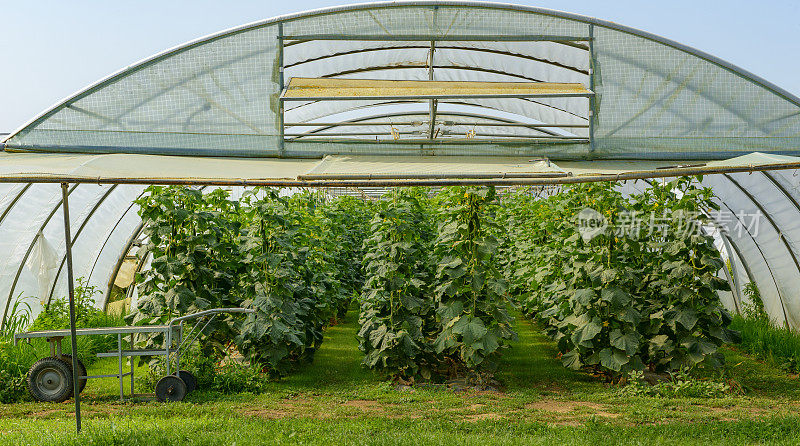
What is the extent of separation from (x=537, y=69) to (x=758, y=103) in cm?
467

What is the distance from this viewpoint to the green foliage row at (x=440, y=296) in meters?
7.69

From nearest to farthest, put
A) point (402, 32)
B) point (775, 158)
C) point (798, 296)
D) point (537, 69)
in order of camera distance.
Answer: point (775, 158), point (402, 32), point (798, 296), point (537, 69)

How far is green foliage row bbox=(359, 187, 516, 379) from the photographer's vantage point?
7.69m

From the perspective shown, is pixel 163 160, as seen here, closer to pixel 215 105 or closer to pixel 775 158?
pixel 215 105

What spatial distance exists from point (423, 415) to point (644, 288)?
3574mm

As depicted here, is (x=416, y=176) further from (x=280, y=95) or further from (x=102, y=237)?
(x=102, y=237)

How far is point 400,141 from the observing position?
7.21 metres

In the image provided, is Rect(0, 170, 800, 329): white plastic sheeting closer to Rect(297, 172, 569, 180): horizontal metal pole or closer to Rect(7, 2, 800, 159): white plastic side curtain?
Rect(7, 2, 800, 159): white plastic side curtain

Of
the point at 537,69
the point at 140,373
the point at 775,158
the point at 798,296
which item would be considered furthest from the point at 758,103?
the point at 140,373

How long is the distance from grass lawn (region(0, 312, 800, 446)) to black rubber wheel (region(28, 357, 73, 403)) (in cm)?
16

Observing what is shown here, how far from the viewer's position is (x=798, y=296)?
9812mm

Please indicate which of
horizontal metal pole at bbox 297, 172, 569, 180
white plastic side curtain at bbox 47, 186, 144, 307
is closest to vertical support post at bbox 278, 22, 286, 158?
horizontal metal pole at bbox 297, 172, 569, 180

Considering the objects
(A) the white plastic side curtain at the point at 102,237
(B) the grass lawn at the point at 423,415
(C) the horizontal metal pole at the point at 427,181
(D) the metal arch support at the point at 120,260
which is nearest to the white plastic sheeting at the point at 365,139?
(C) the horizontal metal pole at the point at 427,181

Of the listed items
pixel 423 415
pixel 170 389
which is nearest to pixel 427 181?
pixel 423 415
